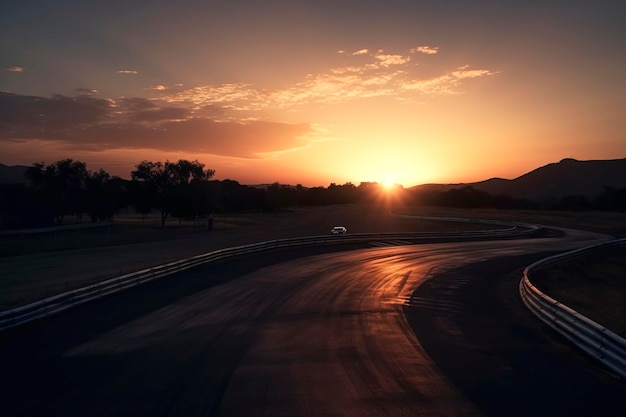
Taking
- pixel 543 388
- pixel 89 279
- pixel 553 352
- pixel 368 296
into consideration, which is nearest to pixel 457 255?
pixel 368 296

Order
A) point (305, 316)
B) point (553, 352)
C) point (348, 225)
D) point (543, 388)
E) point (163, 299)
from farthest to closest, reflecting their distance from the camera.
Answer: point (348, 225) → point (163, 299) → point (305, 316) → point (553, 352) → point (543, 388)

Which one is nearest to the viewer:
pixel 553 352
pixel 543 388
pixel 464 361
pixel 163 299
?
pixel 543 388

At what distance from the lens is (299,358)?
37.9ft

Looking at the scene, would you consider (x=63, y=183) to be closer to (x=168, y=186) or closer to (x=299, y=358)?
(x=168, y=186)

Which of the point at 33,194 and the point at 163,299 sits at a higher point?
the point at 33,194

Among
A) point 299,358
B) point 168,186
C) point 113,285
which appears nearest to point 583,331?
point 299,358

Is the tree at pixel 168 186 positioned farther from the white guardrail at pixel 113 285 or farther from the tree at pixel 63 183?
the white guardrail at pixel 113 285

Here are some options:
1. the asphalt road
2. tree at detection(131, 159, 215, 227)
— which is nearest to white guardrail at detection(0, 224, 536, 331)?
the asphalt road

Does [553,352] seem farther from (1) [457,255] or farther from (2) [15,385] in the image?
(1) [457,255]

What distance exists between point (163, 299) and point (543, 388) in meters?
13.7

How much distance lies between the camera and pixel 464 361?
11352mm

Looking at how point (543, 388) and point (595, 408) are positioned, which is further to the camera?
point (543, 388)

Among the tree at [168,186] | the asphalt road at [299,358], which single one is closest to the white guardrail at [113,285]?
the asphalt road at [299,358]

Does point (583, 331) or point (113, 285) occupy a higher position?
point (583, 331)
